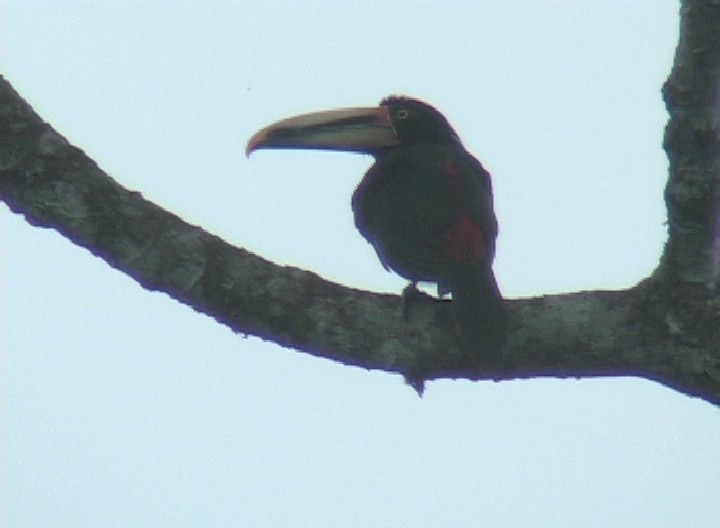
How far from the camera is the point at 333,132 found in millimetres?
5434

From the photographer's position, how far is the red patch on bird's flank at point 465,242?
4.44 metres

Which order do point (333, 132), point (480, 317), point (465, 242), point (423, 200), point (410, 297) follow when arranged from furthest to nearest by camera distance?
1. point (333, 132)
2. point (423, 200)
3. point (465, 242)
4. point (410, 297)
5. point (480, 317)

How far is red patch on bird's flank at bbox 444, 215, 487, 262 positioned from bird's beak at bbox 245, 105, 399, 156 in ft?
3.49

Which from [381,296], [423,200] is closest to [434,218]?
[423,200]

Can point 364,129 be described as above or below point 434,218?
above

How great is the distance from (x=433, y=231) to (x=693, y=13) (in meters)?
1.64

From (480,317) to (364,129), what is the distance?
6.83ft

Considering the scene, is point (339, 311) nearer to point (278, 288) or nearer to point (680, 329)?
point (278, 288)

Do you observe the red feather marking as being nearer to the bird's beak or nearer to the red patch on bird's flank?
the red patch on bird's flank

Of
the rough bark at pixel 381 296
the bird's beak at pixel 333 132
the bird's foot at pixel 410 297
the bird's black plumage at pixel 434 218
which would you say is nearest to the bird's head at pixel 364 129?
the bird's beak at pixel 333 132

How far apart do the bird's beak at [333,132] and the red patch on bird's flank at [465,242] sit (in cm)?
106

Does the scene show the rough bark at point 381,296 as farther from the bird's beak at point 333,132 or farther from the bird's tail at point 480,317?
the bird's beak at point 333,132

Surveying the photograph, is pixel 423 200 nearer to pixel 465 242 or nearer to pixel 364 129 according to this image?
pixel 465 242

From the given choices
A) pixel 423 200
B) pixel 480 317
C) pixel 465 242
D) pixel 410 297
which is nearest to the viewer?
pixel 480 317
